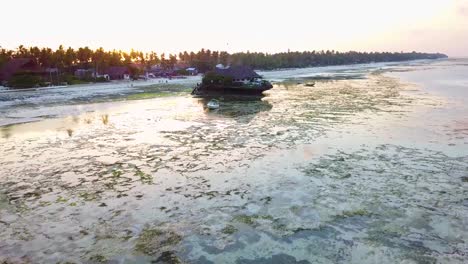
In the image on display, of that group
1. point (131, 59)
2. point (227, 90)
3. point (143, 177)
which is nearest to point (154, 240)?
point (143, 177)

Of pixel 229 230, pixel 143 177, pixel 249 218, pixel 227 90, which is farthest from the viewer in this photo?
pixel 227 90

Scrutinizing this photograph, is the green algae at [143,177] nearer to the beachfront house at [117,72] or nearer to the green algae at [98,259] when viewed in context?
the green algae at [98,259]

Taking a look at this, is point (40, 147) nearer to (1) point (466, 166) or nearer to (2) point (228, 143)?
(2) point (228, 143)

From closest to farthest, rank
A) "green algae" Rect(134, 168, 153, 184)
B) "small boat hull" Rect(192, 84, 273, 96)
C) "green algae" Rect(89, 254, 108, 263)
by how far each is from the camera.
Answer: "green algae" Rect(89, 254, 108, 263)
"green algae" Rect(134, 168, 153, 184)
"small boat hull" Rect(192, 84, 273, 96)

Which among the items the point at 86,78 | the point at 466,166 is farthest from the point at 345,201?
the point at 86,78

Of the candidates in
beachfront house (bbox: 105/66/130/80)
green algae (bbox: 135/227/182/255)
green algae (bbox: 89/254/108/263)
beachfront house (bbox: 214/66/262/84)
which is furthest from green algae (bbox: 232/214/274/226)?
beachfront house (bbox: 105/66/130/80)

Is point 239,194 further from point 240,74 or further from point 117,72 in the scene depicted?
point 117,72

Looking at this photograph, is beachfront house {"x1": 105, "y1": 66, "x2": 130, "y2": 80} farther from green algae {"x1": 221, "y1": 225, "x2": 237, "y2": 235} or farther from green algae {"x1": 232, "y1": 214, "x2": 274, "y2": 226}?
green algae {"x1": 221, "y1": 225, "x2": 237, "y2": 235}

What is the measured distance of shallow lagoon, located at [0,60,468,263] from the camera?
7.77 metres

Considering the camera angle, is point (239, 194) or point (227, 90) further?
point (227, 90)

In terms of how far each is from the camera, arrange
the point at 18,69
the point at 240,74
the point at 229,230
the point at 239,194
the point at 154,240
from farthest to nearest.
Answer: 1. the point at 18,69
2. the point at 240,74
3. the point at 239,194
4. the point at 229,230
5. the point at 154,240

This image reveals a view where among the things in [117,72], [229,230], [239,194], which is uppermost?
[117,72]

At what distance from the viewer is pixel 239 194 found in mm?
10906

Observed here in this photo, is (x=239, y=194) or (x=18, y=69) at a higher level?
(x=18, y=69)
